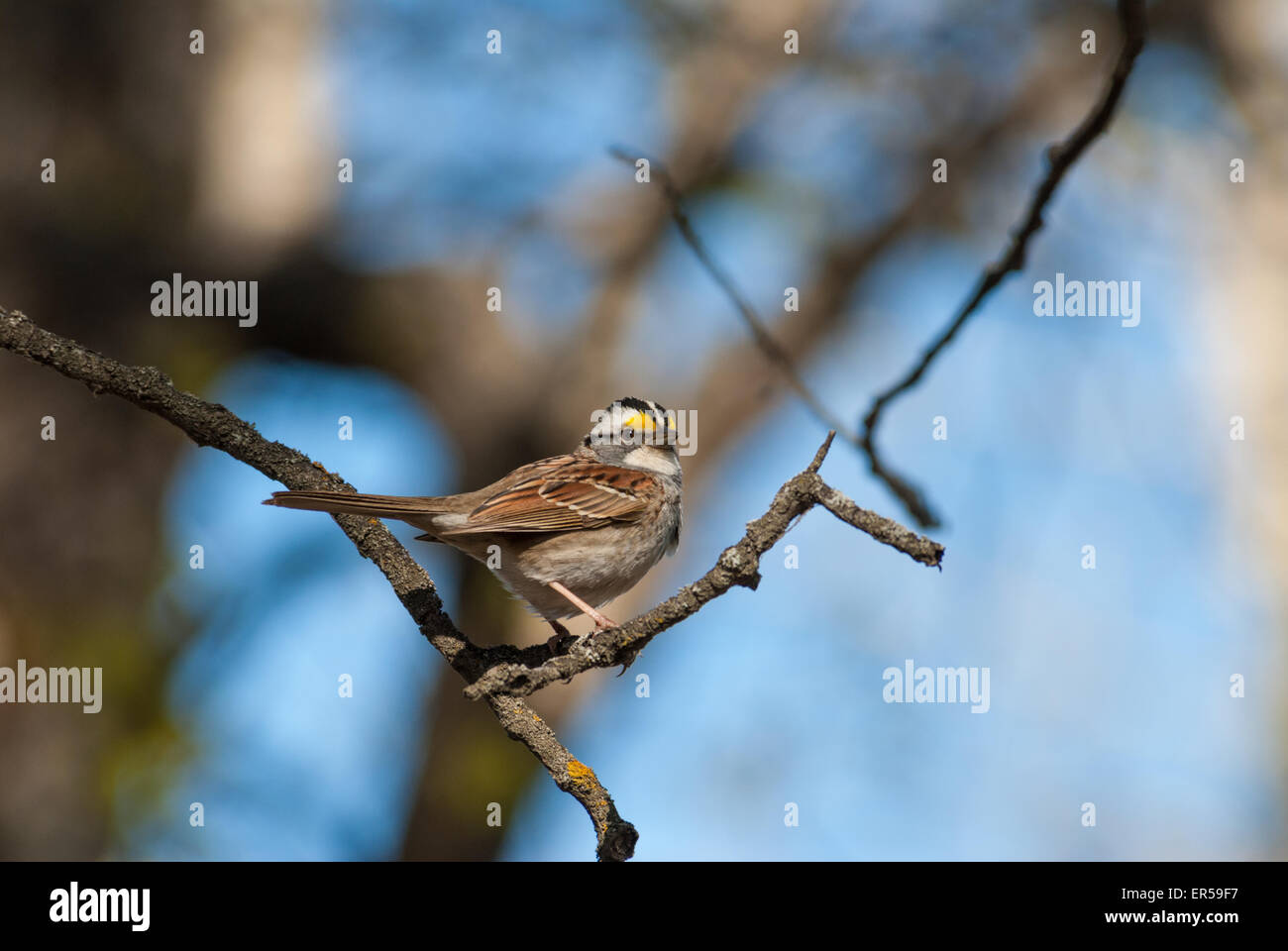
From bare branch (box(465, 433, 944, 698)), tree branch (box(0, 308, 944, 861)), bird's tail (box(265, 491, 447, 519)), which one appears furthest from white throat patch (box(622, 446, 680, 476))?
bare branch (box(465, 433, 944, 698))

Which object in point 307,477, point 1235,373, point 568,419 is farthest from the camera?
point 1235,373

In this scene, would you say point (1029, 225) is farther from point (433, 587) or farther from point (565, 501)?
point (565, 501)

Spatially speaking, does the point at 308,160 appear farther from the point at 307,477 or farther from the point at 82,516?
the point at 307,477

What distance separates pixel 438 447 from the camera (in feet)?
32.9

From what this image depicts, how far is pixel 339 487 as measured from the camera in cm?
339

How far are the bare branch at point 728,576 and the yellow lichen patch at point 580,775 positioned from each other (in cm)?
23

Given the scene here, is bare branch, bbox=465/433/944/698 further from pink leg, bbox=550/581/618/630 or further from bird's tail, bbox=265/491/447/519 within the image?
pink leg, bbox=550/581/618/630

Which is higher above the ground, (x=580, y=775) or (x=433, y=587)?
(x=433, y=587)

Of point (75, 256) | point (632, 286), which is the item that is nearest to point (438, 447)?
point (632, 286)

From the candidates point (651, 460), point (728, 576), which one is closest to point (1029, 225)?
point (728, 576)

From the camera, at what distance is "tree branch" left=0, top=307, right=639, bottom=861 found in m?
2.80

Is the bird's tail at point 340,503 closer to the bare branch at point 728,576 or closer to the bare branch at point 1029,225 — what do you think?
the bare branch at point 728,576

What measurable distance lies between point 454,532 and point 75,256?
5604 millimetres

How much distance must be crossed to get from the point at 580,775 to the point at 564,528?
7.14ft
